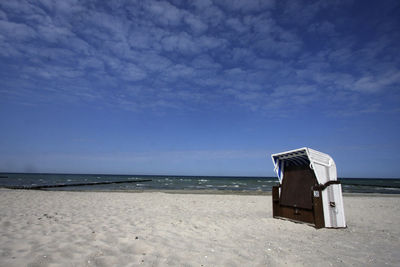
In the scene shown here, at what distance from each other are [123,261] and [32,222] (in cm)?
444

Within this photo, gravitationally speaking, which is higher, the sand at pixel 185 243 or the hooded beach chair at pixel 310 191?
the hooded beach chair at pixel 310 191

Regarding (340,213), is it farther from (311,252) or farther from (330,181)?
(311,252)

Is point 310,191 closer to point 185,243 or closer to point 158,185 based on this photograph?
point 185,243

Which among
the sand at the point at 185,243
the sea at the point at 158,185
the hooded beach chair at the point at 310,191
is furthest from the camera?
the sea at the point at 158,185

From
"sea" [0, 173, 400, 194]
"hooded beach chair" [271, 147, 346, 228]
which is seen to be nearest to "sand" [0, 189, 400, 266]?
"hooded beach chair" [271, 147, 346, 228]

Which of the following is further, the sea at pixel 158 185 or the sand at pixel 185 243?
the sea at pixel 158 185

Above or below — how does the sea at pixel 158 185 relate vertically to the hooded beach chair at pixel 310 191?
below

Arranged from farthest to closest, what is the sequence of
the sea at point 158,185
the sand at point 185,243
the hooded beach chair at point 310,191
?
1. the sea at point 158,185
2. the hooded beach chair at point 310,191
3. the sand at point 185,243

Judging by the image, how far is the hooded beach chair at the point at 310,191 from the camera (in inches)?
267

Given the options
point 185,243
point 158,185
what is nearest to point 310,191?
point 185,243

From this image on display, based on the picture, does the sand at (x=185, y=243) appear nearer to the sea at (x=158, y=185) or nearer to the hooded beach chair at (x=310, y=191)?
the hooded beach chair at (x=310, y=191)

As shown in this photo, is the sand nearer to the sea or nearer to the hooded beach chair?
the hooded beach chair

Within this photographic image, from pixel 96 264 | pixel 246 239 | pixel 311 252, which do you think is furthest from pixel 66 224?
pixel 311 252

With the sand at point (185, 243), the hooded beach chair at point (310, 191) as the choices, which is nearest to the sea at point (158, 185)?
the hooded beach chair at point (310, 191)
